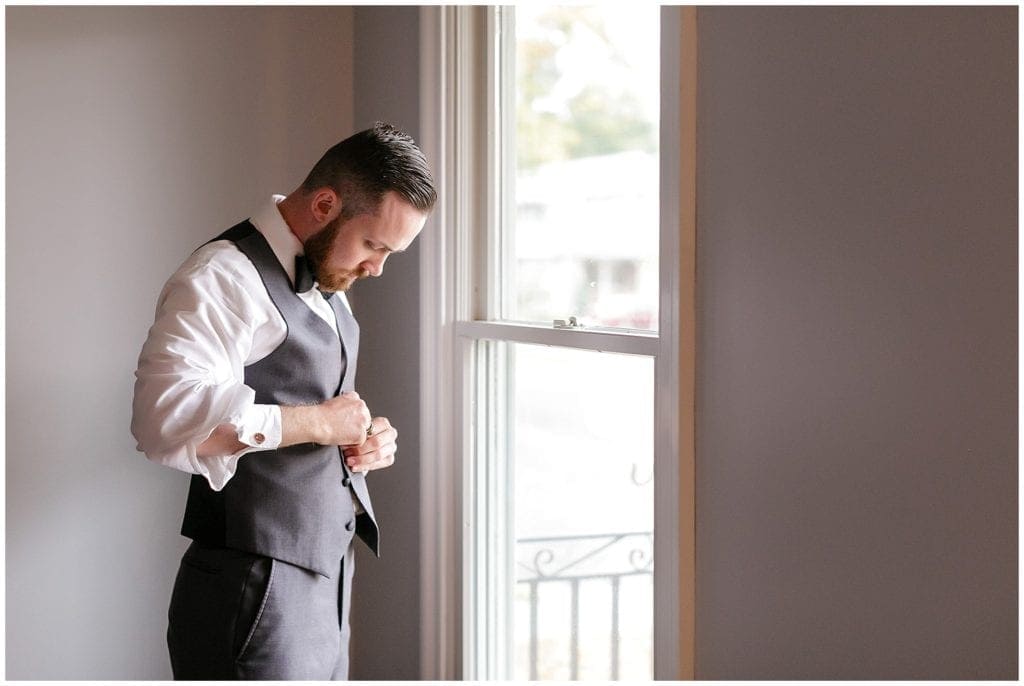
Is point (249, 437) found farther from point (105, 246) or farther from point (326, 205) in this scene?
point (105, 246)

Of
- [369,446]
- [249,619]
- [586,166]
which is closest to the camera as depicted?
[249,619]

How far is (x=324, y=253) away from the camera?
5.62ft

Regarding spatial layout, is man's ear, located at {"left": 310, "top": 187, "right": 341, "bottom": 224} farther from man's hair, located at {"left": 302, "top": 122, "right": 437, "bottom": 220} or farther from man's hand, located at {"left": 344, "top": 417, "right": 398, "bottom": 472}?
man's hand, located at {"left": 344, "top": 417, "right": 398, "bottom": 472}

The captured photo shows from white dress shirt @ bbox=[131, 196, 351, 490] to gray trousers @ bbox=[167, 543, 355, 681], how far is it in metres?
0.20

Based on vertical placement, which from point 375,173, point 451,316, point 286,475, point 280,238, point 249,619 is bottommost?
point 249,619

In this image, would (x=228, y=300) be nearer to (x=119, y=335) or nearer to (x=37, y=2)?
(x=119, y=335)

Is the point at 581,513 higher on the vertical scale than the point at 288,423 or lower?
lower

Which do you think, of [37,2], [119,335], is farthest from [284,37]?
[119,335]

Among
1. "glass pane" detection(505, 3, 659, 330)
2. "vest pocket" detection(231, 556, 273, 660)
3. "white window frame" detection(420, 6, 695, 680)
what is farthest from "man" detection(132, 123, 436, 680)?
"white window frame" detection(420, 6, 695, 680)

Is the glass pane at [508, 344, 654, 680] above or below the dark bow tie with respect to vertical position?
below

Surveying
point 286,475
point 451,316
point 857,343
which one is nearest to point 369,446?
point 286,475

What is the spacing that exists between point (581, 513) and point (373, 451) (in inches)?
17.8

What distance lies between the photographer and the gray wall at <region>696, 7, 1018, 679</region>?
1090mm

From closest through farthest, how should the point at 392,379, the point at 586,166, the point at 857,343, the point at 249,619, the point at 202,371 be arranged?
1. the point at 857,343
2. the point at 202,371
3. the point at 249,619
4. the point at 586,166
5. the point at 392,379
